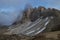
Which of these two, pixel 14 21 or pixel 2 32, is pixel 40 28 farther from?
pixel 2 32

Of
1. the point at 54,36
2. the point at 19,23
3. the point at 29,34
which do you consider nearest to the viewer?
the point at 54,36

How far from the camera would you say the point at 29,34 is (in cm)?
1177

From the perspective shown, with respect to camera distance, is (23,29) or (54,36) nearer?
(54,36)

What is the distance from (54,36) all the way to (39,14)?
341cm

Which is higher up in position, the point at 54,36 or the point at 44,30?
the point at 44,30

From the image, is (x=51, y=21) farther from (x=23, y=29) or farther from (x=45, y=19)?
(x=23, y=29)

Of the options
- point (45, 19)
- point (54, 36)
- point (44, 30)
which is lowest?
point (54, 36)

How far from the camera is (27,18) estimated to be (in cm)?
1367

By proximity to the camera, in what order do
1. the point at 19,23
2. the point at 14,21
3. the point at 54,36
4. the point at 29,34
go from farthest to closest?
the point at 19,23 < the point at 14,21 < the point at 29,34 < the point at 54,36

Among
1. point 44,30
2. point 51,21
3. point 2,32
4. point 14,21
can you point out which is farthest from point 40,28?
point 2,32

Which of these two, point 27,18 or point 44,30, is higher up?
point 27,18

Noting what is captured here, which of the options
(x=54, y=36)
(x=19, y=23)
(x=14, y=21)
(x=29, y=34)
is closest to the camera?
(x=54, y=36)

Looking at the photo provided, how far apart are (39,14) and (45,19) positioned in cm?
78


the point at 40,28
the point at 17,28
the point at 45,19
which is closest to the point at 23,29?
the point at 17,28
